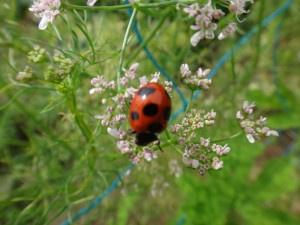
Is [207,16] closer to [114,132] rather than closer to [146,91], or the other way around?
[146,91]

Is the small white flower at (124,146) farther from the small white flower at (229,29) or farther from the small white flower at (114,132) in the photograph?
the small white flower at (229,29)

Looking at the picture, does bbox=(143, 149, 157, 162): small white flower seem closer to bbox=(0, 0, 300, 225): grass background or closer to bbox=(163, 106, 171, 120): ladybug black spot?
bbox=(163, 106, 171, 120): ladybug black spot

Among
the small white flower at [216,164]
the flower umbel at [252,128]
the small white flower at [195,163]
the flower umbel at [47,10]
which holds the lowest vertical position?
the flower umbel at [252,128]

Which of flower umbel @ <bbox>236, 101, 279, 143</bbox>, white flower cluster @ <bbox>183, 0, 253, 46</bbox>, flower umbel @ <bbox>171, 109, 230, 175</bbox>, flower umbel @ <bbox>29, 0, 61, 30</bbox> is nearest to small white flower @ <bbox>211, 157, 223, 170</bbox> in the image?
flower umbel @ <bbox>171, 109, 230, 175</bbox>

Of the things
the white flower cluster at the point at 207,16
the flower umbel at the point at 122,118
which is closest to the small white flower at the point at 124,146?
the flower umbel at the point at 122,118

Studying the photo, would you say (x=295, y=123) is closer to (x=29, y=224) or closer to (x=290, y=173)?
(x=290, y=173)

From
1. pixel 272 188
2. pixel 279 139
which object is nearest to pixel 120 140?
pixel 272 188
